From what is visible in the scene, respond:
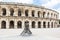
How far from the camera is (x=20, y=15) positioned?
3603cm

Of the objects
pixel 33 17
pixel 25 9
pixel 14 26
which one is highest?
pixel 25 9

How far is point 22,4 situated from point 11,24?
5948 mm

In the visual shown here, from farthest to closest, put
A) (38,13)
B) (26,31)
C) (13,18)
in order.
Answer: (38,13) < (13,18) < (26,31)

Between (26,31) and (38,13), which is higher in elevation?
(38,13)

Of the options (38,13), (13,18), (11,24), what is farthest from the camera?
(38,13)

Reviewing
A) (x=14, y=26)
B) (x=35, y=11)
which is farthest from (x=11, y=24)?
(x=35, y=11)

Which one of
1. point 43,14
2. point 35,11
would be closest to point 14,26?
point 35,11

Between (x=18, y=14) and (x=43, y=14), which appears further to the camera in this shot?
(x=43, y=14)

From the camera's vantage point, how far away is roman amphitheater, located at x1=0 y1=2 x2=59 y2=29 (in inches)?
1298

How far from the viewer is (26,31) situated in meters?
14.0

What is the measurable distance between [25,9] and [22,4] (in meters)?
1.56

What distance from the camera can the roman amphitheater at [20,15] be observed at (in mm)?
32978

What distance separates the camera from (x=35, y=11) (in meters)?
36.8

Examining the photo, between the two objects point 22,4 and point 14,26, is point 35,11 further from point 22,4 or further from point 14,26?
point 14,26
